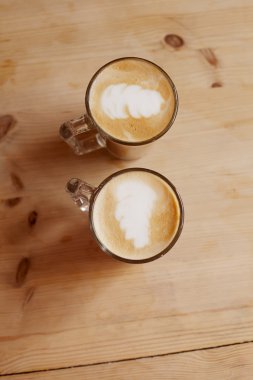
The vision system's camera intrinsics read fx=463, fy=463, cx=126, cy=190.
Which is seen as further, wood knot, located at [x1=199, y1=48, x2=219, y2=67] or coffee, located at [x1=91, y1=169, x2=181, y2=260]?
wood knot, located at [x1=199, y1=48, x2=219, y2=67]

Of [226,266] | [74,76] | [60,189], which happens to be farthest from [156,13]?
[226,266]

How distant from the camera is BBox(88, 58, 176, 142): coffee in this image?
885 millimetres

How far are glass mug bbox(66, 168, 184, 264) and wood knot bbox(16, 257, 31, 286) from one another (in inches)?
6.1

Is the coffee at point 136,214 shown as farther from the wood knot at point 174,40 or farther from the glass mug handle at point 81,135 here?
the wood knot at point 174,40

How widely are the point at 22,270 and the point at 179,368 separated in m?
0.36

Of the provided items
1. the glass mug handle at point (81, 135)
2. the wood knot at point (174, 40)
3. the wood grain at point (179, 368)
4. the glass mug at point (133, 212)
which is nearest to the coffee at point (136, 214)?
the glass mug at point (133, 212)

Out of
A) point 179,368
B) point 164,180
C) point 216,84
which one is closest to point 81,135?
point 164,180

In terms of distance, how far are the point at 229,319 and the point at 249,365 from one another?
3.7 inches

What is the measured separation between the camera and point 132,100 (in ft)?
2.93

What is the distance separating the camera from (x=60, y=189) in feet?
3.07

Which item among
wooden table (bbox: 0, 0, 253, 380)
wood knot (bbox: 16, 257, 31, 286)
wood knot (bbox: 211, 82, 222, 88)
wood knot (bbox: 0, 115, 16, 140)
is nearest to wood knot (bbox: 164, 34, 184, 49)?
wooden table (bbox: 0, 0, 253, 380)

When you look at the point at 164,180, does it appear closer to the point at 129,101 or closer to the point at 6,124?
the point at 129,101

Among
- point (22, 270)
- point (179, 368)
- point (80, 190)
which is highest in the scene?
point (80, 190)

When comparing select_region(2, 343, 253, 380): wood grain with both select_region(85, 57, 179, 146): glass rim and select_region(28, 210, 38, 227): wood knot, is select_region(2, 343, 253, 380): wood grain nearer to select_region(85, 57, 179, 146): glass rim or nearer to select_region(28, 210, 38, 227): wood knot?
select_region(28, 210, 38, 227): wood knot
